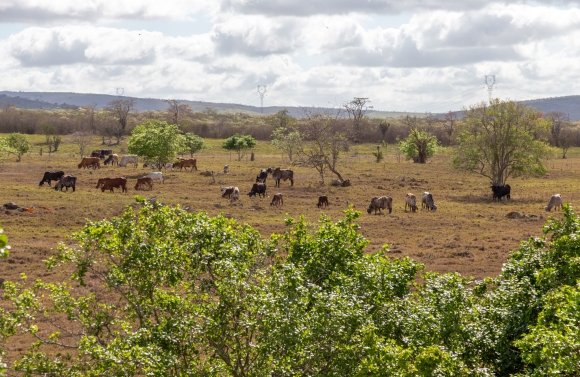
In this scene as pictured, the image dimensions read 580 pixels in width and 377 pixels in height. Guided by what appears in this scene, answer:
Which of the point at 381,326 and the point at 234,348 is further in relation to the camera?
the point at 381,326

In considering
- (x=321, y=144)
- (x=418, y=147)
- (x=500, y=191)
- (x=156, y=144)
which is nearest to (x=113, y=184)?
(x=156, y=144)

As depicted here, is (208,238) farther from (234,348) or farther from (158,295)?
(234,348)

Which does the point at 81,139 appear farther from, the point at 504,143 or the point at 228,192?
the point at 504,143

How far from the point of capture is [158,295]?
34.7 ft

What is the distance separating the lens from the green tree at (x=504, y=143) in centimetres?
4856

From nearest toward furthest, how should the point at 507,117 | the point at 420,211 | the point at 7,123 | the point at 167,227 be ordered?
the point at 167,227 → the point at 420,211 → the point at 507,117 → the point at 7,123

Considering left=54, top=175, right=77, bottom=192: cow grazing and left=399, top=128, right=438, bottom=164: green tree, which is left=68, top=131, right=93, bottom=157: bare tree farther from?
left=399, top=128, right=438, bottom=164: green tree

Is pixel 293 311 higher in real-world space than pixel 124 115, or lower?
lower

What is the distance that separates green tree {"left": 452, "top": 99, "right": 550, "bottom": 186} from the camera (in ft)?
159

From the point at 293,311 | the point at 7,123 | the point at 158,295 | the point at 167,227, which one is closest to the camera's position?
the point at 293,311

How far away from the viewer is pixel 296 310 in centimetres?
970

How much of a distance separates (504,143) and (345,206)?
15.6 meters

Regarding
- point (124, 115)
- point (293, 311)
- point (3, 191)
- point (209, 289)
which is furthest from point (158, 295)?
point (124, 115)

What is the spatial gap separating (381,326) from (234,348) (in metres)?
2.66
